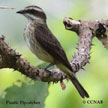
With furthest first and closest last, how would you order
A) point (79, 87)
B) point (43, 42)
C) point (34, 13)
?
point (43, 42) < point (34, 13) < point (79, 87)

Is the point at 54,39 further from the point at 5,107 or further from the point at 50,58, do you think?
the point at 5,107

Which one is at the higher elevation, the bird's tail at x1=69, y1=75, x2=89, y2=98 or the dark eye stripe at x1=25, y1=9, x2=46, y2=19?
the dark eye stripe at x1=25, y1=9, x2=46, y2=19

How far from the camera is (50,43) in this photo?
80.4 inches

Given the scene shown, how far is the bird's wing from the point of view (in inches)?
76.1

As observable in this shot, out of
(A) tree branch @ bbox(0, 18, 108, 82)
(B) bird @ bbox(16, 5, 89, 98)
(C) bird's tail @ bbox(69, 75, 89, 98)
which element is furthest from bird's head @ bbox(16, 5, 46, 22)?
(C) bird's tail @ bbox(69, 75, 89, 98)

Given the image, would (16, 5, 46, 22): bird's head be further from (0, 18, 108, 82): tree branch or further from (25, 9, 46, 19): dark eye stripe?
(0, 18, 108, 82): tree branch

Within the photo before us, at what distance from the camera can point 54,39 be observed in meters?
2.04

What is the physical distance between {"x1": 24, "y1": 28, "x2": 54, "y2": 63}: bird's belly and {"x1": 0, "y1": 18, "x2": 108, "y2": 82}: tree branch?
0.55 feet

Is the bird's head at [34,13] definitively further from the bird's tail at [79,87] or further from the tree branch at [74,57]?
the bird's tail at [79,87]

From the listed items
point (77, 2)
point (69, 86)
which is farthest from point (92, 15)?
point (69, 86)

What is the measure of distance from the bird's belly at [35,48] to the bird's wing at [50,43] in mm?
21

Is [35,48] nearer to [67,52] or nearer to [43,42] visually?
[43,42]

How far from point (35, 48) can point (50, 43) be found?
77 mm

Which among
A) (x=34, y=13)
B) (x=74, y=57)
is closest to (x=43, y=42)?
(x=34, y=13)
